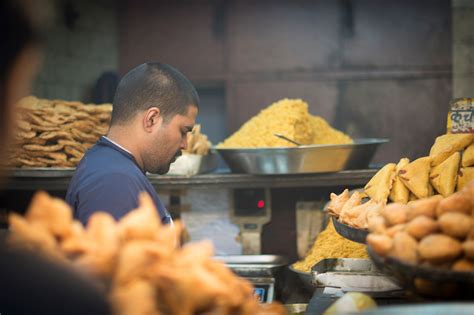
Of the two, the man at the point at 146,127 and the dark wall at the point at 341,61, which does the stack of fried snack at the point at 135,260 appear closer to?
the man at the point at 146,127

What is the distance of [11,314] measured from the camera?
1.38 m

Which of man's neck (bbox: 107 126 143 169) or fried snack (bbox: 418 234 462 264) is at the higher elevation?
man's neck (bbox: 107 126 143 169)

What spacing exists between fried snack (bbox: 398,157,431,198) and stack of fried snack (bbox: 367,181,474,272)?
2.66 ft

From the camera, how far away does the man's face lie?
2.88m

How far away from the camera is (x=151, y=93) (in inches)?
112

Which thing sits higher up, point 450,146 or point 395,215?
point 450,146

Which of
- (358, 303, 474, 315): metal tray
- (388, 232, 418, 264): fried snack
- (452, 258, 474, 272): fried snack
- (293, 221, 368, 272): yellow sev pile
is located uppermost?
(388, 232, 418, 264): fried snack

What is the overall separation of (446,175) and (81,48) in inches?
187

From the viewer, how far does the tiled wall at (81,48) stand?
619 centimetres

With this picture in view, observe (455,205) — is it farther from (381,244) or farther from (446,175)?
(446,175)

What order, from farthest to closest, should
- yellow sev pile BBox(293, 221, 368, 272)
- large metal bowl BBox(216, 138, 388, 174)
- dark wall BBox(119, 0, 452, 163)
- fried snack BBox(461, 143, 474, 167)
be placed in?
dark wall BBox(119, 0, 452, 163)
large metal bowl BBox(216, 138, 388, 174)
yellow sev pile BBox(293, 221, 368, 272)
fried snack BBox(461, 143, 474, 167)

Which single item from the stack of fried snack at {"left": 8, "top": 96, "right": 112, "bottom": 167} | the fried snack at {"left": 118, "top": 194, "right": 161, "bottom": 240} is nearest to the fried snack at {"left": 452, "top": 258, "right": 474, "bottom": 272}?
→ the fried snack at {"left": 118, "top": 194, "right": 161, "bottom": 240}

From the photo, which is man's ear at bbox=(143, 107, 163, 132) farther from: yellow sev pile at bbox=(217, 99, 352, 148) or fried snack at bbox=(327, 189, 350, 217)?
yellow sev pile at bbox=(217, 99, 352, 148)

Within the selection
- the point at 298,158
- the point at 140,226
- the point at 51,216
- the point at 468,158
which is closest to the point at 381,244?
the point at 140,226
